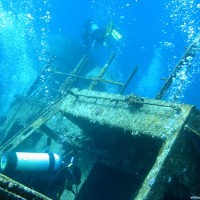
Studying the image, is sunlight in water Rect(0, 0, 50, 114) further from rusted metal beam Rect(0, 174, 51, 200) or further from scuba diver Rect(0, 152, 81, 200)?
rusted metal beam Rect(0, 174, 51, 200)

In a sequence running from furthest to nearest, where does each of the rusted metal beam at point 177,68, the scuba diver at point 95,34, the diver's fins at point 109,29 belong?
the scuba diver at point 95,34
the diver's fins at point 109,29
the rusted metal beam at point 177,68

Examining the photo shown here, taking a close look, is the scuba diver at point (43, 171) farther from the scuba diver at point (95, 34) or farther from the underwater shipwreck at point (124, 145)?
the scuba diver at point (95, 34)

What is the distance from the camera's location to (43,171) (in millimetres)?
Result: 5312

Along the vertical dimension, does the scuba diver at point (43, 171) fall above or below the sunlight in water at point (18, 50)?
below

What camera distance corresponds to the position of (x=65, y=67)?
1758 cm

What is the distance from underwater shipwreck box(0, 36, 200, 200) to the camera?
3594 millimetres

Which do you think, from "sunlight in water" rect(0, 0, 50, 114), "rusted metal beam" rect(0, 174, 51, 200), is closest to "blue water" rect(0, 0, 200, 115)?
"sunlight in water" rect(0, 0, 50, 114)

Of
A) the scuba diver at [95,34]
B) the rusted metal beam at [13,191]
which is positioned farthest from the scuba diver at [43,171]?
the scuba diver at [95,34]

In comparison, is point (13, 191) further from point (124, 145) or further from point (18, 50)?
point (18, 50)

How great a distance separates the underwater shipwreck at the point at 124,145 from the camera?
3594 millimetres

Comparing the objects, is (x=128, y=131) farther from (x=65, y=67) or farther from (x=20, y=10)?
(x=20, y=10)

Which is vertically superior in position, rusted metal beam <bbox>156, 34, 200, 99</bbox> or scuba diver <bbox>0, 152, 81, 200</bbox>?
rusted metal beam <bbox>156, 34, 200, 99</bbox>

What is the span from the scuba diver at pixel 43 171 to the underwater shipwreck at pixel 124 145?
106mm

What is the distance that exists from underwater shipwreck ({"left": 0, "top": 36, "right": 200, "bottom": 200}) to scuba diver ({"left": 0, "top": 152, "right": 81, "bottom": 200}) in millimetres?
106
